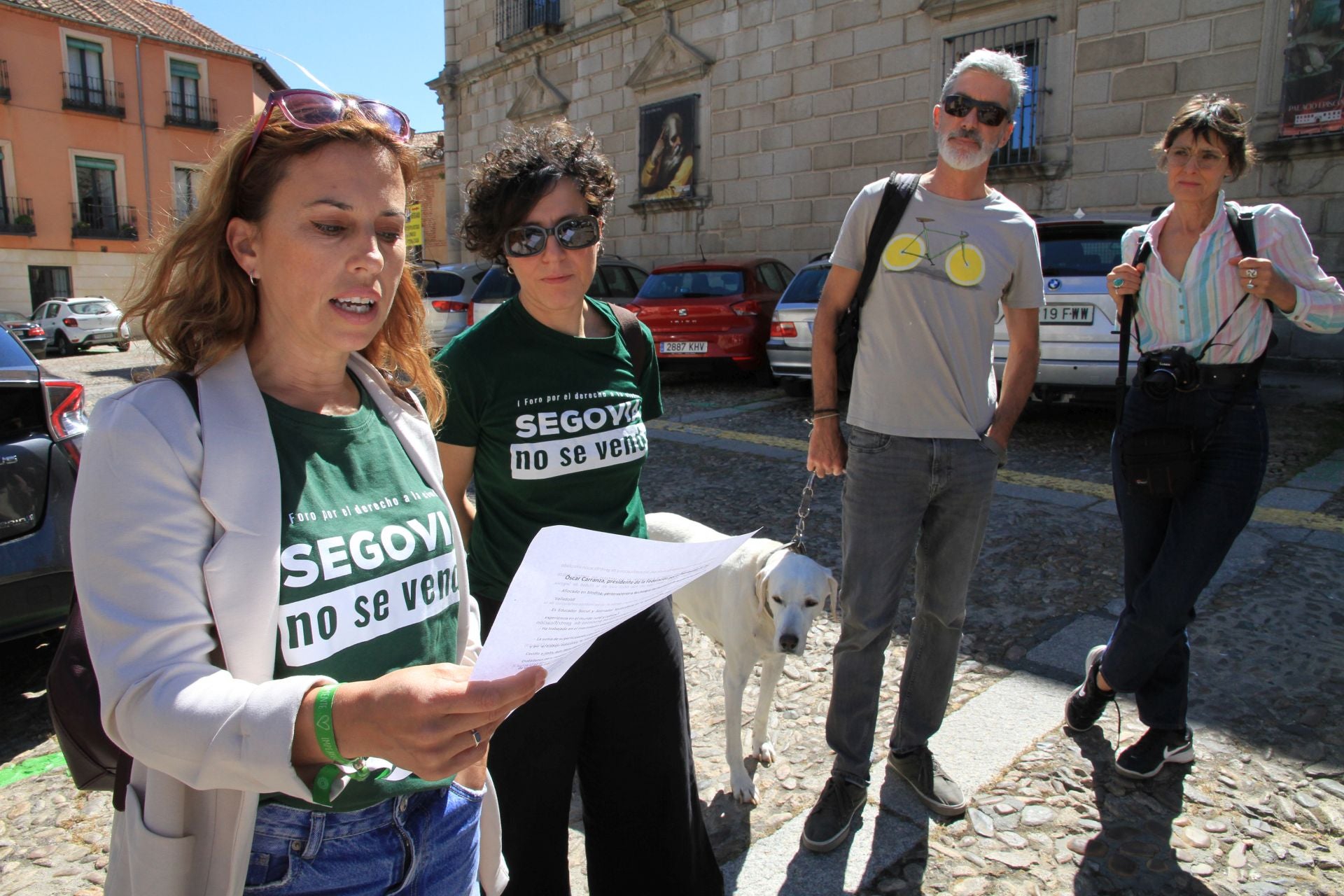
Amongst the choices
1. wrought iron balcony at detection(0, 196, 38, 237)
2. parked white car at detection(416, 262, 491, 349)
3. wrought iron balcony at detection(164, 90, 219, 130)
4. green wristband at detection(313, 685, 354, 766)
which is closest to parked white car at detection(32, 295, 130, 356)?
wrought iron balcony at detection(0, 196, 38, 237)

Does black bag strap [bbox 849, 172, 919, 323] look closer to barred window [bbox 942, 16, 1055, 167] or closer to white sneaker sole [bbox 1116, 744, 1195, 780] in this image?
white sneaker sole [bbox 1116, 744, 1195, 780]

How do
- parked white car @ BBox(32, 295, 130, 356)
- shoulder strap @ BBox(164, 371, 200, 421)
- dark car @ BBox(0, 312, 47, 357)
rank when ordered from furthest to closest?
parked white car @ BBox(32, 295, 130, 356)
dark car @ BBox(0, 312, 47, 357)
shoulder strap @ BBox(164, 371, 200, 421)

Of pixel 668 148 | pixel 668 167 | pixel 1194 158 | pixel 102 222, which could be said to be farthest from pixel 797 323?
pixel 102 222

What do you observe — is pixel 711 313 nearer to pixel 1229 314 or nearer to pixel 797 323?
pixel 797 323

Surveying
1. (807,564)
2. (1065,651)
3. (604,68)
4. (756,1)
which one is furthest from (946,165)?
(604,68)

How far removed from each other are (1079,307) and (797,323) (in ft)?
10.0

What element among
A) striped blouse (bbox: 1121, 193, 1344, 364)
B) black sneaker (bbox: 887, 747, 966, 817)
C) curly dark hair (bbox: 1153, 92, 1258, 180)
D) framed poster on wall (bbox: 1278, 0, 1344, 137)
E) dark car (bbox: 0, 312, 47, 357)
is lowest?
black sneaker (bbox: 887, 747, 966, 817)

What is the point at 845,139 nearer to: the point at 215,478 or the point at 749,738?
the point at 749,738

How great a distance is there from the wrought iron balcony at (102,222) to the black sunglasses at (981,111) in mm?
34368

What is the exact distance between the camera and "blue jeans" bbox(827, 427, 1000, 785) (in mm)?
2557

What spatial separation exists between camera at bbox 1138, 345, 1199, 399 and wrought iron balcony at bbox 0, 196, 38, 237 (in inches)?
1385

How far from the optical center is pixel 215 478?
110 cm

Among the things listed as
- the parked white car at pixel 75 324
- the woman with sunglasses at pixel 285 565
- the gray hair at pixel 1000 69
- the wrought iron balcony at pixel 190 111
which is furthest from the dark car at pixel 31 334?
the woman with sunglasses at pixel 285 565

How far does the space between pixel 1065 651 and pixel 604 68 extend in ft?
57.9
